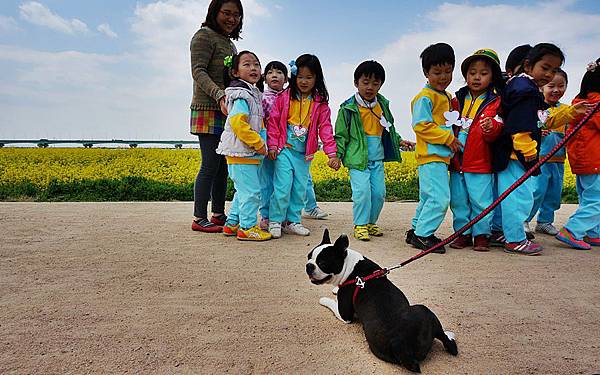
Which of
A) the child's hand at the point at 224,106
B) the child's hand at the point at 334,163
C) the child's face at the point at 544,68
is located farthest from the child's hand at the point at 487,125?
the child's hand at the point at 224,106

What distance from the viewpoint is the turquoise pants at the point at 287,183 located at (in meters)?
5.34

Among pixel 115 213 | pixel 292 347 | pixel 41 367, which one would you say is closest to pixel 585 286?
pixel 292 347

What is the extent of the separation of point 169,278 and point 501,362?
8.02ft

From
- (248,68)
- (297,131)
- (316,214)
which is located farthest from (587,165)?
(248,68)

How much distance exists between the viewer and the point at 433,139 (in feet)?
15.3

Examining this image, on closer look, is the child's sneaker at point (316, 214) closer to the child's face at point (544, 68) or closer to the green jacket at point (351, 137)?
the green jacket at point (351, 137)

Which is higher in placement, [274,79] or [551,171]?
[274,79]

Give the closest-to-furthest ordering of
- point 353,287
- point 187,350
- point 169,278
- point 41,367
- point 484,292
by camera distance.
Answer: point 41,367 < point 187,350 < point 353,287 < point 484,292 < point 169,278

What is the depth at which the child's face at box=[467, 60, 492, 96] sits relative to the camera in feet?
15.1

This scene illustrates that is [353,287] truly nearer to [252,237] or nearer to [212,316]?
[212,316]

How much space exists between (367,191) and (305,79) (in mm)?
1485

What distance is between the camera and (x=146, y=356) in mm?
2311

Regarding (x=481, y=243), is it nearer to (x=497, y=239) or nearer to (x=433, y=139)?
(x=497, y=239)

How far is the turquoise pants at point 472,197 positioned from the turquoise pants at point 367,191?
86 cm
